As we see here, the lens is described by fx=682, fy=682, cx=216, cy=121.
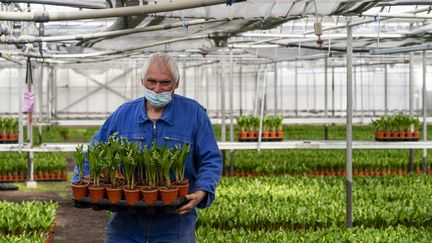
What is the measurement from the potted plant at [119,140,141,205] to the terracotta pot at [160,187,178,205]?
172 mm

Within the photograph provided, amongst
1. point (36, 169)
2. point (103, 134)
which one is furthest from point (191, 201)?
point (36, 169)

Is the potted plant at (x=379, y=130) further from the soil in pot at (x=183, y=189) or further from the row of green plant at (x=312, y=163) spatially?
the soil in pot at (x=183, y=189)

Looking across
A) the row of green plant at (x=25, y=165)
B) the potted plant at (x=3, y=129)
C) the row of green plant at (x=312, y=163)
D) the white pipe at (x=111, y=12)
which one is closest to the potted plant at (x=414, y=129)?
the row of green plant at (x=312, y=163)

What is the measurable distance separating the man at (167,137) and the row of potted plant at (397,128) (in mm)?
10448

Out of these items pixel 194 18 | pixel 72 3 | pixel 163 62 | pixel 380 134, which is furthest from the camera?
pixel 380 134

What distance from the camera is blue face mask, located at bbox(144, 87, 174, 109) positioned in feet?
13.8

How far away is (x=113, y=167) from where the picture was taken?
4.51 m

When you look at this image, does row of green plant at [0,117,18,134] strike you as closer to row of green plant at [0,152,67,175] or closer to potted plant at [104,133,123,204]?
row of green plant at [0,152,67,175]

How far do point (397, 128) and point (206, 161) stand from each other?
1089 centimetres

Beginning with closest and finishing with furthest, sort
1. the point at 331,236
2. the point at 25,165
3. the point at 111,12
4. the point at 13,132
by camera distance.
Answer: the point at 111,12 → the point at 331,236 → the point at 25,165 → the point at 13,132

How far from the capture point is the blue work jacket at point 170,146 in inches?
163

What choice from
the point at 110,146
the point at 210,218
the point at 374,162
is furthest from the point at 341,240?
the point at 374,162

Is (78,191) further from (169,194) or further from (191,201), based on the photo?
(191,201)

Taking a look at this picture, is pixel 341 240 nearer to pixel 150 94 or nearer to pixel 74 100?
pixel 150 94
